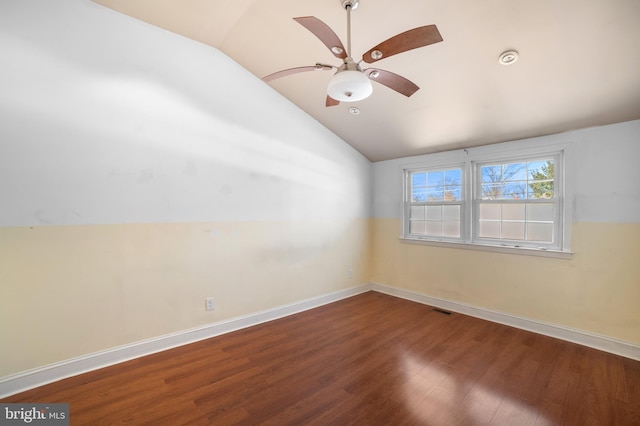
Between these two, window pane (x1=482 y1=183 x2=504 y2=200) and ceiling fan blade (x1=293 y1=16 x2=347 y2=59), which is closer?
ceiling fan blade (x1=293 y1=16 x2=347 y2=59)

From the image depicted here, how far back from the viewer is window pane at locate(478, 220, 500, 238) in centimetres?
344

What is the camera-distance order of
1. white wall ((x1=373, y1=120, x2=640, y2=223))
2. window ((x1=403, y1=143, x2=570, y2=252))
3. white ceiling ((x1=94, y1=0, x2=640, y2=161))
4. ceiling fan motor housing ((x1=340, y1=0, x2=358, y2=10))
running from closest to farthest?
1. white ceiling ((x1=94, y1=0, x2=640, y2=161))
2. ceiling fan motor housing ((x1=340, y1=0, x2=358, y2=10))
3. white wall ((x1=373, y1=120, x2=640, y2=223))
4. window ((x1=403, y1=143, x2=570, y2=252))

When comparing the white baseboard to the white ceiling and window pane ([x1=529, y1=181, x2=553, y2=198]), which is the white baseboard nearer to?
window pane ([x1=529, y1=181, x2=553, y2=198])

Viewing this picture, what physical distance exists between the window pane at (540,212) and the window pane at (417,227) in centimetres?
134

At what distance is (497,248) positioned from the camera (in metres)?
3.32

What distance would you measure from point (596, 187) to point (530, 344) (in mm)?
1721

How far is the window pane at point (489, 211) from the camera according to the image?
343cm

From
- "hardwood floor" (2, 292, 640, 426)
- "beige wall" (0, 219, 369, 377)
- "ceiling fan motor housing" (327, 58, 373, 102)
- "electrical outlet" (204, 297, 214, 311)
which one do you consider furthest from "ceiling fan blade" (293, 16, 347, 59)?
"electrical outlet" (204, 297, 214, 311)

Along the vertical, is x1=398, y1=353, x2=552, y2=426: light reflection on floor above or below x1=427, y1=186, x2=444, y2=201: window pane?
below

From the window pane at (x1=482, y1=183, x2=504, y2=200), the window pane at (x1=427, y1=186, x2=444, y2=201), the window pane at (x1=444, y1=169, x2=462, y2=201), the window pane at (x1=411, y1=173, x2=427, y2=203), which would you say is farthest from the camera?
the window pane at (x1=411, y1=173, x2=427, y2=203)

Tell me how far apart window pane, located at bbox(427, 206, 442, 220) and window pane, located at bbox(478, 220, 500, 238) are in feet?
1.89

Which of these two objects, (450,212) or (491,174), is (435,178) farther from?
(491,174)

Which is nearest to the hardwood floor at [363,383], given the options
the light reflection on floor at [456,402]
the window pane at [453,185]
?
the light reflection on floor at [456,402]

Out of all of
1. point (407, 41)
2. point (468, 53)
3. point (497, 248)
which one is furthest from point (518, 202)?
point (407, 41)
